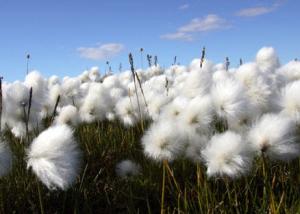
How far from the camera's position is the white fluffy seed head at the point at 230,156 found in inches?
125

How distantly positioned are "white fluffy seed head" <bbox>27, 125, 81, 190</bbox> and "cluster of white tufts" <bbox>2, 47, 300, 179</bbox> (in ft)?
0.06

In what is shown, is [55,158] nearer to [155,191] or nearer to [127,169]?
[155,191]

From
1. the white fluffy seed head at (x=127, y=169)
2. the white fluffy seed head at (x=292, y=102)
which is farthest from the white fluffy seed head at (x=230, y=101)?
the white fluffy seed head at (x=127, y=169)

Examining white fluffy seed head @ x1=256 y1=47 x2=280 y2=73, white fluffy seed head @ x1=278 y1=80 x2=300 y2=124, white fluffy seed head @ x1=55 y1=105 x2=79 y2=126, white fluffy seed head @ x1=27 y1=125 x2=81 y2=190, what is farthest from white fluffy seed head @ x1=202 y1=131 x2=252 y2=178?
white fluffy seed head @ x1=55 y1=105 x2=79 y2=126

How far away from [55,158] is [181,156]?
1.35m

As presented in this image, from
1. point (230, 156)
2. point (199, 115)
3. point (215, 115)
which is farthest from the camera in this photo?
point (215, 115)

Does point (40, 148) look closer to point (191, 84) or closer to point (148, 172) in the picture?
point (148, 172)

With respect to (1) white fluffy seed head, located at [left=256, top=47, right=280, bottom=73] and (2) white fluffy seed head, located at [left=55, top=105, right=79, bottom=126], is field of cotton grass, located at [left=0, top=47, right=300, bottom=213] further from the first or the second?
(2) white fluffy seed head, located at [left=55, top=105, right=79, bottom=126]

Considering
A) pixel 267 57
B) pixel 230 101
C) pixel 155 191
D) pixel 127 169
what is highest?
pixel 267 57

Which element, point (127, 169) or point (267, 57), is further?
point (267, 57)

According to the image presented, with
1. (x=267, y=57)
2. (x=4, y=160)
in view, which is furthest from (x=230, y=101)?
(x=267, y=57)

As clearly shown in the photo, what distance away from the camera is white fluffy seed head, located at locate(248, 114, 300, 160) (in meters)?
3.19

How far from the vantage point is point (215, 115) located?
4.07 m

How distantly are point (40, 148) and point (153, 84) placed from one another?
407 cm
